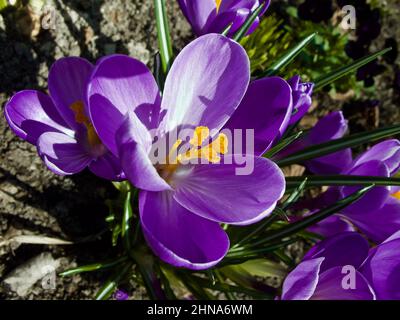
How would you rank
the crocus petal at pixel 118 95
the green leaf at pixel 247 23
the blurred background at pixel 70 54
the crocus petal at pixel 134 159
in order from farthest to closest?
1. the blurred background at pixel 70 54
2. the green leaf at pixel 247 23
3. the crocus petal at pixel 118 95
4. the crocus petal at pixel 134 159

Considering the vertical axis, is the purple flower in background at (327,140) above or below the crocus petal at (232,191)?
below

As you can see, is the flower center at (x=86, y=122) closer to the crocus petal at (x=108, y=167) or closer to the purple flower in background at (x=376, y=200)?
the crocus petal at (x=108, y=167)

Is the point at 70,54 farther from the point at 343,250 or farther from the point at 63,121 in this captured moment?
the point at 343,250

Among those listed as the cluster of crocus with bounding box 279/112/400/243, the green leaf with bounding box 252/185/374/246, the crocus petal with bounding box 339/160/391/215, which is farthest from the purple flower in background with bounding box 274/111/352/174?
the green leaf with bounding box 252/185/374/246

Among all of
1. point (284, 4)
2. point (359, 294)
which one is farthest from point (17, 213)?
point (284, 4)

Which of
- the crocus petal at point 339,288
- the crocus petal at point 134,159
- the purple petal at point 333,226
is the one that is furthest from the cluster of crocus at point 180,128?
the purple petal at point 333,226

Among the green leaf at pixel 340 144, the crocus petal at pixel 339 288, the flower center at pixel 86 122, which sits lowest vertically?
the crocus petal at pixel 339 288

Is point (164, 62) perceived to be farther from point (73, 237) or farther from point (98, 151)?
point (73, 237)
